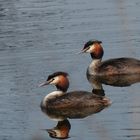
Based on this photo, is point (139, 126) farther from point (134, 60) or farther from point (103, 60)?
point (103, 60)

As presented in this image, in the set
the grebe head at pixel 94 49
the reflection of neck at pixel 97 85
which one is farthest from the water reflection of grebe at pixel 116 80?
the grebe head at pixel 94 49

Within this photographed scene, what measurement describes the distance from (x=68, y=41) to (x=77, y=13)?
3.72 metres

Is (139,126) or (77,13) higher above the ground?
(139,126)

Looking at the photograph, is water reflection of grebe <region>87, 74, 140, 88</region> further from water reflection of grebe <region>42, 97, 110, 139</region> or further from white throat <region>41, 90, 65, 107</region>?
water reflection of grebe <region>42, 97, 110, 139</region>

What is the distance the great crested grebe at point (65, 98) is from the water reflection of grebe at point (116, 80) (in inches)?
65.3

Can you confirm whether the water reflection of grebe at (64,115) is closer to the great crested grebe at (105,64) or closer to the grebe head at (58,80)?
the grebe head at (58,80)

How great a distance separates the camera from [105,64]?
798 inches

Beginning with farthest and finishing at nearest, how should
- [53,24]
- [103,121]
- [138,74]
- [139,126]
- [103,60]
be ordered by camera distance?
1. [53,24]
2. [103,60]
3. [138,74]
4. [103,121]
5. [139,126]

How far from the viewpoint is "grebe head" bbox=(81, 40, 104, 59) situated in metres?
20.8

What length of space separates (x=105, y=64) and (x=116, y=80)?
2.44ft

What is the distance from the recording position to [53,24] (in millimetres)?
24812

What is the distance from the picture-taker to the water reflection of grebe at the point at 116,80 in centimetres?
1906

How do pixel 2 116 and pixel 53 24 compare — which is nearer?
pixel 2 116

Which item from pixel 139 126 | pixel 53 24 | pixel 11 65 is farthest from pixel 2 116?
pixel 53 24
